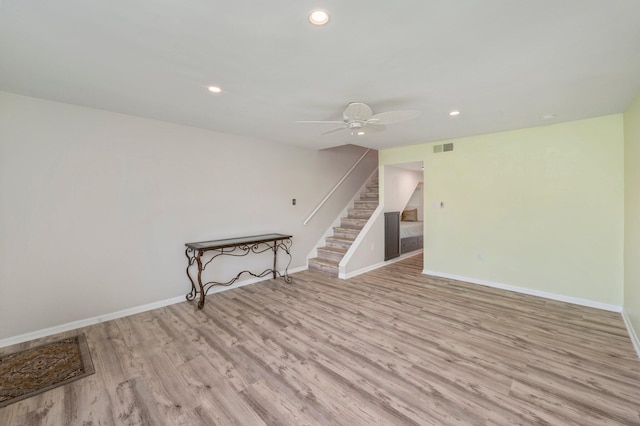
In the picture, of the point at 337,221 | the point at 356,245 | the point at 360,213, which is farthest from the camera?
the point at 360,213

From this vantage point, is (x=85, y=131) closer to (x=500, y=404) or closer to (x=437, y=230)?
(x=500, y=404)

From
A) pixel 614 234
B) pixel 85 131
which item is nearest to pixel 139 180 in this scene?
pixel 85 131

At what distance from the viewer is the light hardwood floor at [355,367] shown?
1766 millimetres

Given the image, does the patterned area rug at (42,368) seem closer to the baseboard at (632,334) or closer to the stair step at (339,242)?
the stair step at (339,242)

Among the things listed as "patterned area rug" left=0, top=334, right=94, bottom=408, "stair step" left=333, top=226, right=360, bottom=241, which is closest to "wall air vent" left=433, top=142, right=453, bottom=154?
"stair step" left=333, top=226, right=360, bottom=241

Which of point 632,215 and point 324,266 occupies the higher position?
point 632,215

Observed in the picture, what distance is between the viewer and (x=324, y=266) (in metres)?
5.14

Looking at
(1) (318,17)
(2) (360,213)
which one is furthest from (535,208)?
(1) (318,17)

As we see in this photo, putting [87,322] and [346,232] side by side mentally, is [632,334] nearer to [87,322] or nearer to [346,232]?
[346,232]

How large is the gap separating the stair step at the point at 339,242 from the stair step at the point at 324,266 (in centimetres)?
43

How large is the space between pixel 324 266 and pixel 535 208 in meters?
3.52

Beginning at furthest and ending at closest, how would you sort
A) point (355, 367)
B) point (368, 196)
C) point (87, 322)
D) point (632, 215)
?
1. point (368, 196)
2. point (87, 322)
3. point (632, 215)
4. point (355, 367)

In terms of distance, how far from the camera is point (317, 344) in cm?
262

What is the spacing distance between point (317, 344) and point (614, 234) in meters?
3.96
